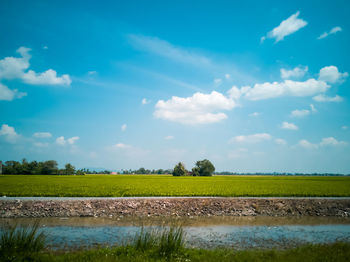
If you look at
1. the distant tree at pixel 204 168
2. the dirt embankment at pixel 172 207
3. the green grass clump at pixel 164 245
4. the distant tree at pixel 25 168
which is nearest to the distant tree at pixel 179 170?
the distant tree at pixel 204 168

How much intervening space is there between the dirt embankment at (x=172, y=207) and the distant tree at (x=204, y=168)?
132m

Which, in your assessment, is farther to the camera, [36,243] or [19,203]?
[19,203]

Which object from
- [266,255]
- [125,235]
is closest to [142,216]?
[125,235]

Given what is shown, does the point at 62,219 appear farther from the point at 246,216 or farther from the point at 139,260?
the point at 246,216

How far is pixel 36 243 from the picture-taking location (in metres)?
8.39

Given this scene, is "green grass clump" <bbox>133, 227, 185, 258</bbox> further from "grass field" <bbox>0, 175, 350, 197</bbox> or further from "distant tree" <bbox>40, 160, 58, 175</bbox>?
"distant tree" <bbox>40, 160, 58, 175</bbox>

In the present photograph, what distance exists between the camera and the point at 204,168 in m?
154

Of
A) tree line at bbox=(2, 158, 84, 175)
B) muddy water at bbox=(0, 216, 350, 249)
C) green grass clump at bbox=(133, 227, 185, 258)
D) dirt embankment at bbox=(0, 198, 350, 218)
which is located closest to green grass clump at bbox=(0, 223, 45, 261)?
muddy water at bbox=(0, 216, 350, 249)

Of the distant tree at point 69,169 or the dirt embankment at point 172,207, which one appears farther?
the distant tree at point 69,169

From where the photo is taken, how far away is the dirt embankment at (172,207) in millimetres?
17672

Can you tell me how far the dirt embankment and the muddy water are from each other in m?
1.28

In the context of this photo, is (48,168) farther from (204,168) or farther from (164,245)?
(164,245)

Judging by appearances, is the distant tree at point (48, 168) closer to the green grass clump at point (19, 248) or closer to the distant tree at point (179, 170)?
the distant tree at point (179, 170)

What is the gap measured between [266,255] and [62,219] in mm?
14780
